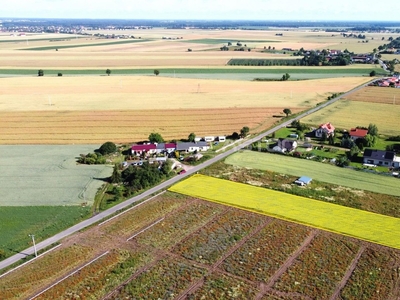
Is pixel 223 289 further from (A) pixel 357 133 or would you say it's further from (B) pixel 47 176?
(A) pixel 357 133

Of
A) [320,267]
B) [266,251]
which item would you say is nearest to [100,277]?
[266,251]

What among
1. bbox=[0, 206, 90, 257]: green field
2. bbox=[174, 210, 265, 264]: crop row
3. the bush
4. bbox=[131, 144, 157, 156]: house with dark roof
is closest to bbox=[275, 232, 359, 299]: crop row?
bbox=[174, 210, 265, 264]: crop row

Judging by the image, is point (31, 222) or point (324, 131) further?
point (324, 131)

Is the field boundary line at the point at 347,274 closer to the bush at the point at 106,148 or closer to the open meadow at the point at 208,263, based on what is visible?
the open meadow at the point at 208,263

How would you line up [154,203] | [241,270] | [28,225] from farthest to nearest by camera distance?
[154,203], [28,225], [241,270]

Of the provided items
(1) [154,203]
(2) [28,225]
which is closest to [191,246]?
(1) [154,203]

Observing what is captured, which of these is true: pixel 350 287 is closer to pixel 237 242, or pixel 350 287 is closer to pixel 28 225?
pixel 237 242
